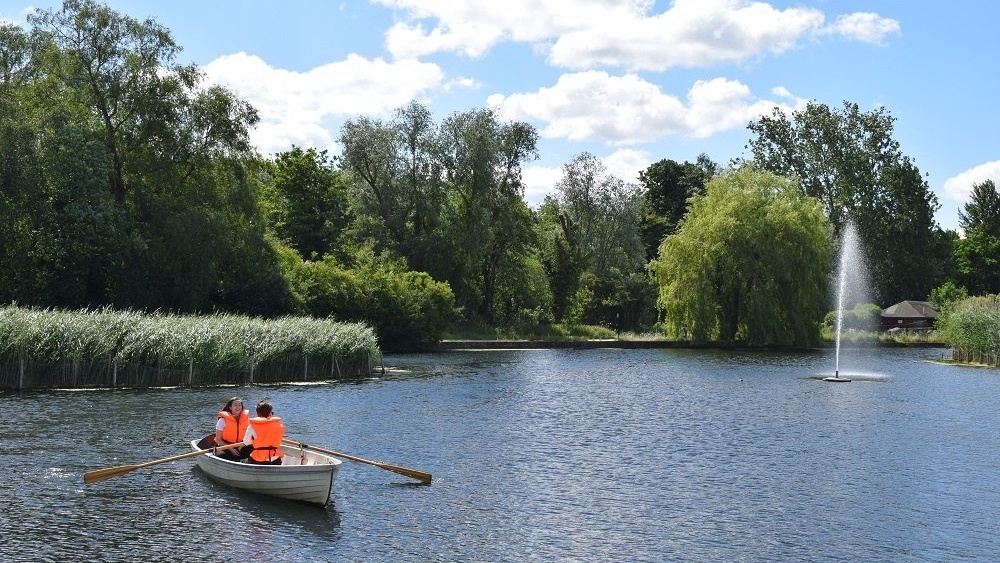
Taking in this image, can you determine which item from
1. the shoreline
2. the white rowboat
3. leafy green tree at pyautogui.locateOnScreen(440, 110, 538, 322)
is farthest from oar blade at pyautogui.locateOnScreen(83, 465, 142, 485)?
leafy green tree at pyautogui.locateOnScreen(440, 110, 538, 322)

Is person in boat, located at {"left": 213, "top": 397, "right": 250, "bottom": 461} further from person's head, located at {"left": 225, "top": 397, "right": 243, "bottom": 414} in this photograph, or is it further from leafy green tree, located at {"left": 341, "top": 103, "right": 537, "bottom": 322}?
leafy green tree, located at {"left": 341, "top": 103, "right": 537, "bottom": 322}

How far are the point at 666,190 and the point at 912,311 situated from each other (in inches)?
1260

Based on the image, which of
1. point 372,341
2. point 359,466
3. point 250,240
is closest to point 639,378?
point 372,341

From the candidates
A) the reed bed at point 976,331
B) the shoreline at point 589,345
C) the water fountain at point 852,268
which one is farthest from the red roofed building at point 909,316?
the reed bed at point 976,331

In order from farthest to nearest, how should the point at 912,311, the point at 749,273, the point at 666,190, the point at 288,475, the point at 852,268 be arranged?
the point at 666,190 → the point at 852,268 → the point at 912,311 → the point at 749,273 → the point at 288,475

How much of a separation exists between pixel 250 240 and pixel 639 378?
78.6 feet

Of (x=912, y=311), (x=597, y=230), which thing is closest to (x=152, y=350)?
(x=597, y=230)

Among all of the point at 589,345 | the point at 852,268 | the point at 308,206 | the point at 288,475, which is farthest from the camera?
the point at 852,268

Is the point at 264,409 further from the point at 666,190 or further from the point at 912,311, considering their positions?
the point at 666,190

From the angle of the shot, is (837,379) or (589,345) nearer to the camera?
(837,379)

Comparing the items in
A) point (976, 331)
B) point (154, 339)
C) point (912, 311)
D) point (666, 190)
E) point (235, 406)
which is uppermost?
point (666, 190)

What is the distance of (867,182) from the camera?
107m

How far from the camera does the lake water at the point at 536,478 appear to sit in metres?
19.6

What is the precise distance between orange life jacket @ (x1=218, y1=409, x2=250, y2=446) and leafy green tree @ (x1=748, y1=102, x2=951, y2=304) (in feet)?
297
